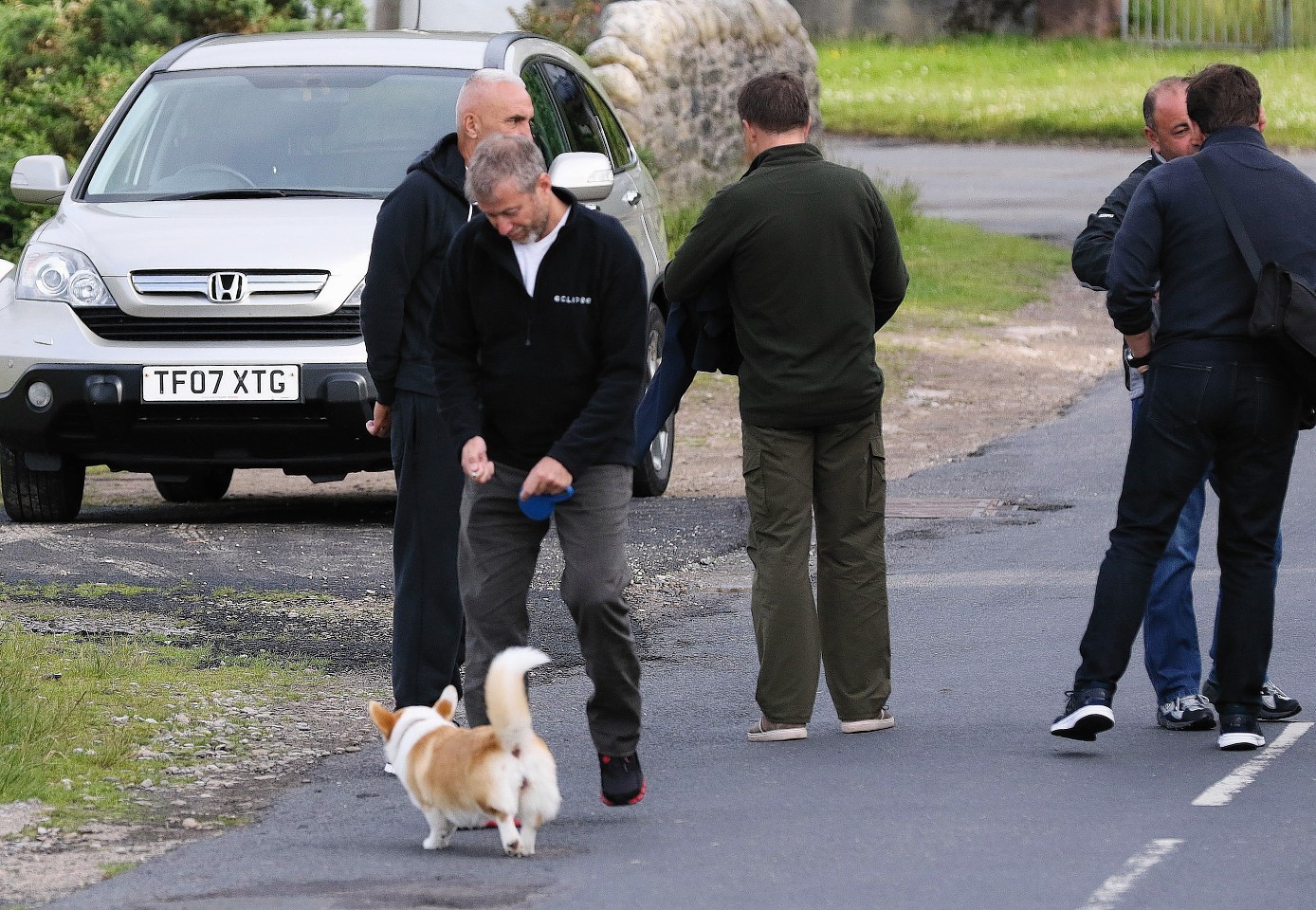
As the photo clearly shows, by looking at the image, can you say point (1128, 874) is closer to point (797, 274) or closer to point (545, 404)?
point (545, 404)

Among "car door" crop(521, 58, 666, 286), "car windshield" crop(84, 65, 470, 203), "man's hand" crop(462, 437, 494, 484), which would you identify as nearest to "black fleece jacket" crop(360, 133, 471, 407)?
"man's hand" crop(462, 437, 494, 484)

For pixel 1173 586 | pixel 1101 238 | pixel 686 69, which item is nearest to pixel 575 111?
pixel 1101 238

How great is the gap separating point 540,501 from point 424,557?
2.42 feet

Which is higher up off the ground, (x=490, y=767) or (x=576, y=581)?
(x=576, y=581)

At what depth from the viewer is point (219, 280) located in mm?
8734

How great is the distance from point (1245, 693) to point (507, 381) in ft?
7.44

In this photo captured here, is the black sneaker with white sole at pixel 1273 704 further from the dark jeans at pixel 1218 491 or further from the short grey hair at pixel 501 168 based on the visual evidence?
the short grey hair at pixel 501 168

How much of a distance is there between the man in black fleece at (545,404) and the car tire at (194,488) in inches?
224

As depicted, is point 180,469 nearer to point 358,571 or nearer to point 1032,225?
point 358,571

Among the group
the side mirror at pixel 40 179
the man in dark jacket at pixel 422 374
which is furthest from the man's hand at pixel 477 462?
the side mirror at pixel 40 179

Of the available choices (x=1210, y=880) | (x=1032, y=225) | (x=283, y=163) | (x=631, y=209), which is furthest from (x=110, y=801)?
(x=1032, y=225)

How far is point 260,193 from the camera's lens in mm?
9242

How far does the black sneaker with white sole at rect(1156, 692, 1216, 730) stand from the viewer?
610 cm

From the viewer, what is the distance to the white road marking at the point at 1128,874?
4.52m
